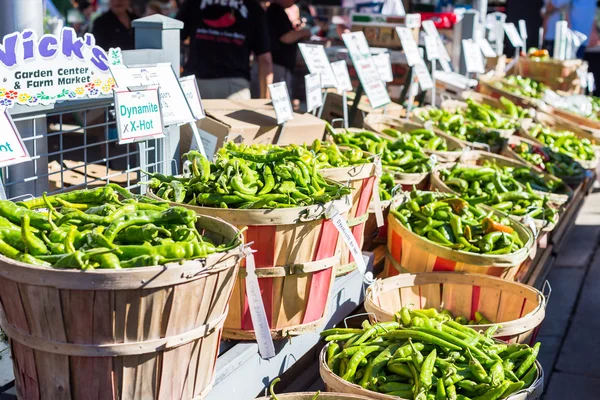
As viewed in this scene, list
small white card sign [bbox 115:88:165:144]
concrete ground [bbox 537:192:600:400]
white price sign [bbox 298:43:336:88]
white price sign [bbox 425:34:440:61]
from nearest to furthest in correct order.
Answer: small white card sign [bbox 115:88:165:144] → concrete ground [bbox 537:192:600:400] → white price sign [bbox 298:43:336:88] → white price sign [bbox 425:34:440:61]

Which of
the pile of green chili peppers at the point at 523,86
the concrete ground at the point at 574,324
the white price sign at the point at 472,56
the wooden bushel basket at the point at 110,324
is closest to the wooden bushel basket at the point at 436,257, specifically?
the concrete ground at the point at 574,324

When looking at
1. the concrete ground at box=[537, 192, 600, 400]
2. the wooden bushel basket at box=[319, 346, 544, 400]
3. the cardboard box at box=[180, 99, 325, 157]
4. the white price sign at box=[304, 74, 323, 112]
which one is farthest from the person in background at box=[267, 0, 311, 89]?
the wooden bushel basket at box=[319, 346, 544, 400]

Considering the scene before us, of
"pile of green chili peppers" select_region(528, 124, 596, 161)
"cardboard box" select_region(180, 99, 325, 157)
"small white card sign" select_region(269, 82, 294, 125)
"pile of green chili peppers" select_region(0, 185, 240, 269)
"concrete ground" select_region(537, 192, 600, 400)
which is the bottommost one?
"concrete ground" select_region(537, 192, 600, 400)

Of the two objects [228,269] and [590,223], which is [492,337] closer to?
[228,269]

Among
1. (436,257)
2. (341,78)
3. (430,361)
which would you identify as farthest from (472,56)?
(430,361)

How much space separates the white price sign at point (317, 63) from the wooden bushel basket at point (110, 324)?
3.56 metres

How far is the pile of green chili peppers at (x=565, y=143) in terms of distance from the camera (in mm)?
7980

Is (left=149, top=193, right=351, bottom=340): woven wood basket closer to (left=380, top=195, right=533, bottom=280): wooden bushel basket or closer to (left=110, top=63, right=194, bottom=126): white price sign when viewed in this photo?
(left=110, top=63, right=194, bottom=126): white price sign

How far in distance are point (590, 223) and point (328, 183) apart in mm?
5872

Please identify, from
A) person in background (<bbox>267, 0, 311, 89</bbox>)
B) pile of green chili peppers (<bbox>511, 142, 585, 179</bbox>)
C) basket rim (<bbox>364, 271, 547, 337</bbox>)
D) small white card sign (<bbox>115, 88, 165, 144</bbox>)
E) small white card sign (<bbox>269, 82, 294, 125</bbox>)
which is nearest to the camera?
small white card sign (<bbox>115, 88, 165, 144</bbox>)

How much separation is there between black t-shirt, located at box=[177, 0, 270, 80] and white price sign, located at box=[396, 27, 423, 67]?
146cm

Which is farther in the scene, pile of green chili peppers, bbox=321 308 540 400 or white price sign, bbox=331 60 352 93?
white price sign, bbox=331 60 352 93

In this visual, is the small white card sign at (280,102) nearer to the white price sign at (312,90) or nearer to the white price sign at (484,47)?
the white price sign at (312,90)

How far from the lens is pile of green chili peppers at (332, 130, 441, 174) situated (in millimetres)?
5605
